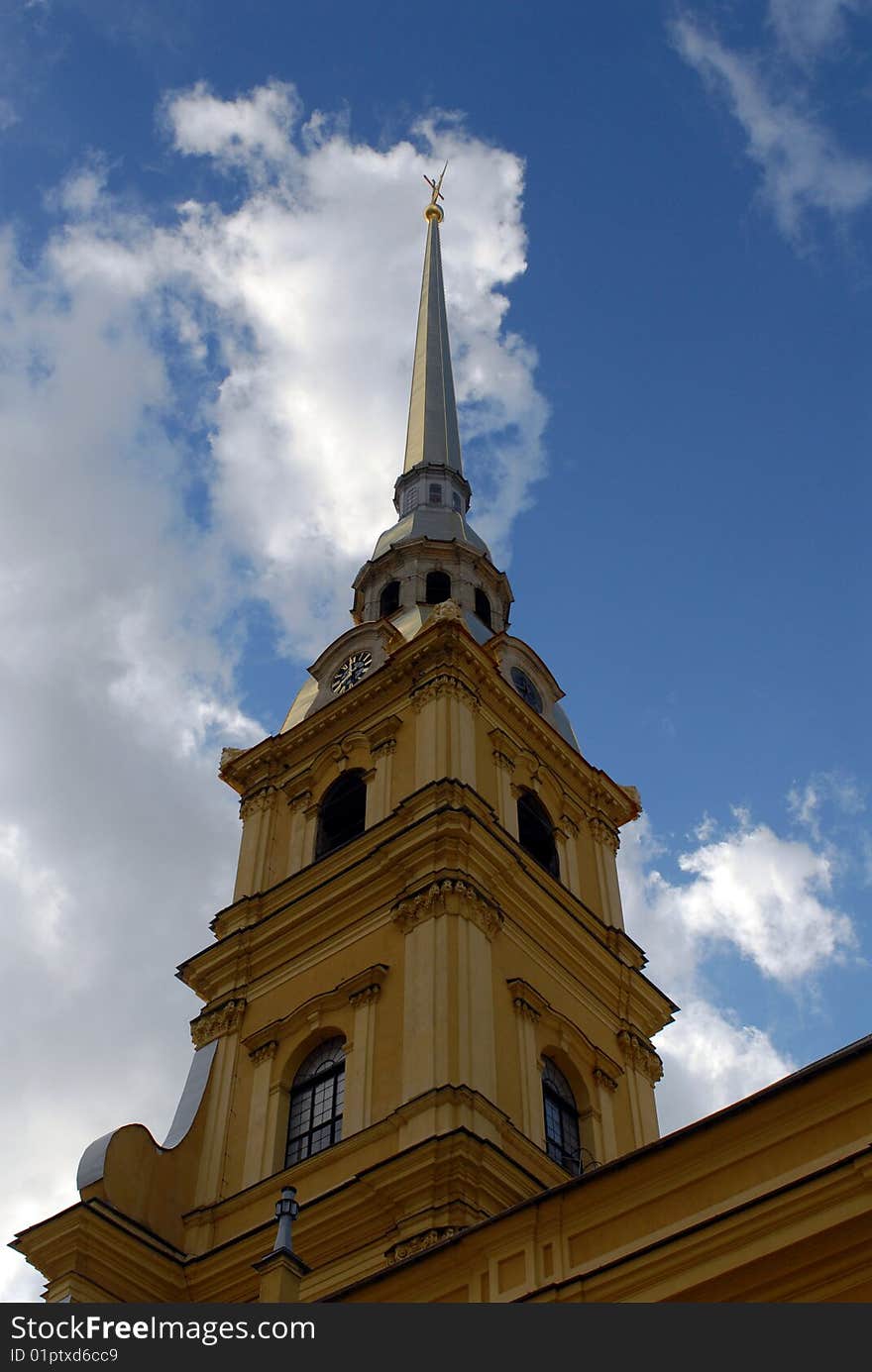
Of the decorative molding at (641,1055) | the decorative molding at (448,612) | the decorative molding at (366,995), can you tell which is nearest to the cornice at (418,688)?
the decorative molding at (448,612)

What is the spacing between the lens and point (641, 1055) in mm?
28922

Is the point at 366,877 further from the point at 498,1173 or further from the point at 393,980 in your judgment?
the point at 498,1173

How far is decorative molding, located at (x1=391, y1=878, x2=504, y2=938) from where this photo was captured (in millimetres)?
25781

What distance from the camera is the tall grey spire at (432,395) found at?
45.0m

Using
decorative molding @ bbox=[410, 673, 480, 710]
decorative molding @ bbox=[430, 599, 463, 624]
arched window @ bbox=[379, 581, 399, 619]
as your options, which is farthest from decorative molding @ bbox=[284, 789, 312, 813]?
arched window @ bbox=[379, 581, 399, 619]

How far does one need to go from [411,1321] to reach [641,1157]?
10.5ft

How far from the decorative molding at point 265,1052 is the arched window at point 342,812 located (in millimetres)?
4565

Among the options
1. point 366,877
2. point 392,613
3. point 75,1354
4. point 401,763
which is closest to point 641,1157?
point 75,1354

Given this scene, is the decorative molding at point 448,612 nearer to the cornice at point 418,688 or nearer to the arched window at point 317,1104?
the cornice at point 418,688

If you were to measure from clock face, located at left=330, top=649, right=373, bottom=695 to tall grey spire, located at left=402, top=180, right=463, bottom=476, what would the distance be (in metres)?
11.5

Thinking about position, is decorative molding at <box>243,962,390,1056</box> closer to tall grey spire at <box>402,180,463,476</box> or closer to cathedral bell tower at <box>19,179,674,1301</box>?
cathedral bell tower at <box>19,179,674,1301</box>

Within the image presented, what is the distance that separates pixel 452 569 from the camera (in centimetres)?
3853

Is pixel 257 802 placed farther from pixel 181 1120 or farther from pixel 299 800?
pixel 181 1120

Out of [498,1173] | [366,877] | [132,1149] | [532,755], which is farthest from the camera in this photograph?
[532,755]
